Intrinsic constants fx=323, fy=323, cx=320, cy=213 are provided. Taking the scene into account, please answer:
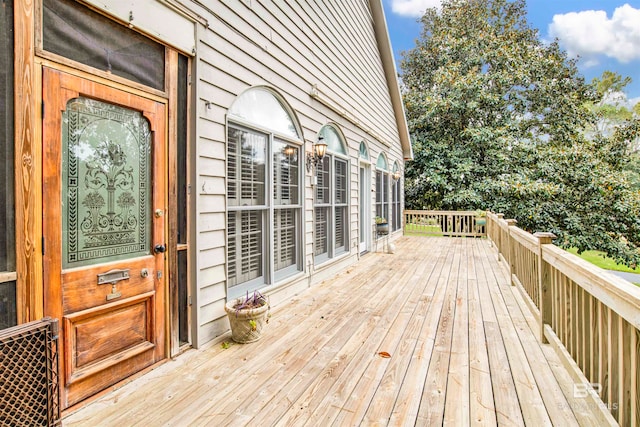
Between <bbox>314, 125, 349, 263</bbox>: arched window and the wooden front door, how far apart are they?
2.88 m

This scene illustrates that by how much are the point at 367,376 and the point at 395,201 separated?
338 inches

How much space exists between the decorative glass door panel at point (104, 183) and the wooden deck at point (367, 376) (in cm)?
96

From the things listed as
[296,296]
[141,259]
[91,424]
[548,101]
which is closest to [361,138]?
[296,296]

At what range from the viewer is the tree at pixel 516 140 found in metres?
11.3

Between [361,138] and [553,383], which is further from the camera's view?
[361,138]

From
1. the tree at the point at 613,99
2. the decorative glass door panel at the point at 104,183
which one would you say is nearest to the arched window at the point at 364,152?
the decorative glass door panel at the point at 104,183

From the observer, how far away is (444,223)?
1160 centimetres

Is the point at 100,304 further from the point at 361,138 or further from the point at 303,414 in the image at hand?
the point at 361,138

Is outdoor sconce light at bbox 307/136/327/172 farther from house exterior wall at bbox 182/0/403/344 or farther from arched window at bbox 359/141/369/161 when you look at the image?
arched window at bbox 359/141/369/161

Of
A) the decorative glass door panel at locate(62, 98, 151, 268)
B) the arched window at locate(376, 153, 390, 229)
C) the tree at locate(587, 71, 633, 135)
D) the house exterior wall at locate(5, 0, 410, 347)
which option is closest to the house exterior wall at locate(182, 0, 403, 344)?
the house exterior wall at locate(5, 0, 410, 347)

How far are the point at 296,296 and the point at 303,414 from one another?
2367 mm

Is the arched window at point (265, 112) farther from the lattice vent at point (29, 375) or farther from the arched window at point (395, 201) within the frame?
the arched window at point (395, 201)

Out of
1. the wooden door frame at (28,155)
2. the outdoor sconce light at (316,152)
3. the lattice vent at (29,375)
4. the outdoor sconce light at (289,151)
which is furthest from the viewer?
the outdoor sconce light at (316,152)

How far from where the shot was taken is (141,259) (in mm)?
2322
